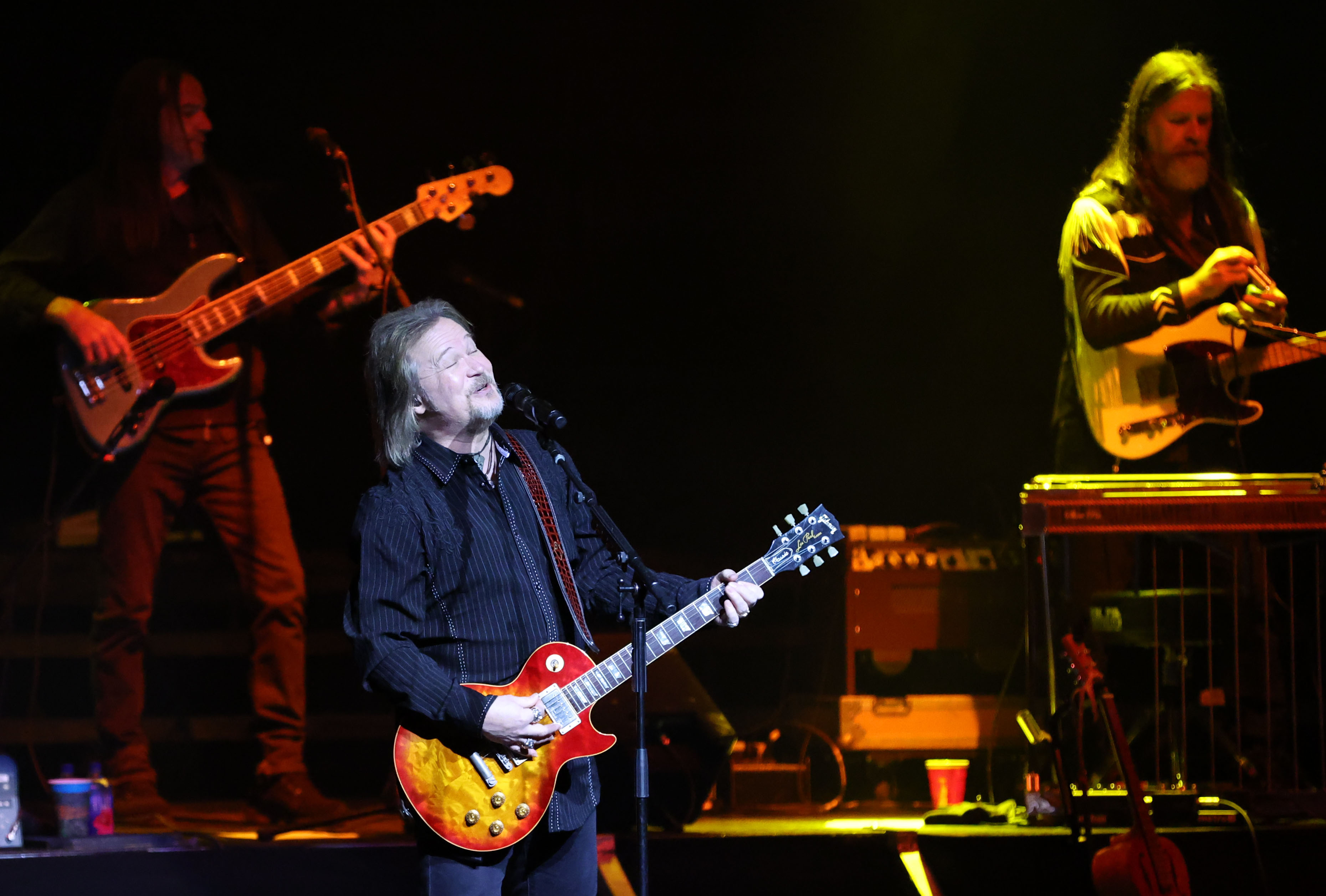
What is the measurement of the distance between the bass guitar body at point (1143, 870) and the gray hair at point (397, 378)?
2608mm

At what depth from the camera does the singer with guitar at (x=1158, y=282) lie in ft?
16.7

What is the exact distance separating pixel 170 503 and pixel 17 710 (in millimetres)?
1265

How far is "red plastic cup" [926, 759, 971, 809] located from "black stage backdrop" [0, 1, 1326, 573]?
145cm

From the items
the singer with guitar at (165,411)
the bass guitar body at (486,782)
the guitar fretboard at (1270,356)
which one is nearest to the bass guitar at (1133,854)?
the guitar fretboard at (1270,356)

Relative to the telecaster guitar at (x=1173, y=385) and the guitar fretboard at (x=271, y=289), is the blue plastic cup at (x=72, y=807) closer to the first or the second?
the guitar fretboard at (x=271, y=289)

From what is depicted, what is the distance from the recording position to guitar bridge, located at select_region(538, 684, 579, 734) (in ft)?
9.48

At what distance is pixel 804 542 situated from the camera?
325 cm

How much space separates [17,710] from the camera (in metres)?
5.38

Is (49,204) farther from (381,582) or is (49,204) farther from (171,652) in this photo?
(381,582)

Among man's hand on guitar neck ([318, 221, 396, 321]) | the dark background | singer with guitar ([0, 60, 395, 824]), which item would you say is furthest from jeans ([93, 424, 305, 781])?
the dark background

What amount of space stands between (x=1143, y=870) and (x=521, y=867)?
2151mm

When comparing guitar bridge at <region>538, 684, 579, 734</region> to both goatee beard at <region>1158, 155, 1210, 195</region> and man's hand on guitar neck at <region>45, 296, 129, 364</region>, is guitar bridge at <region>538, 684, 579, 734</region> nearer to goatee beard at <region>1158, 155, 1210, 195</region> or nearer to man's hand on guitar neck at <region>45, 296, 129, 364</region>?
man's hand on guitar neck at <region>45, 296, 129, 364</region>

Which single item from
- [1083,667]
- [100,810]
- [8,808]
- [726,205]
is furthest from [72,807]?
[726,205]

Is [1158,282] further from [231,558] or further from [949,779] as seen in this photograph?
[231,558]
